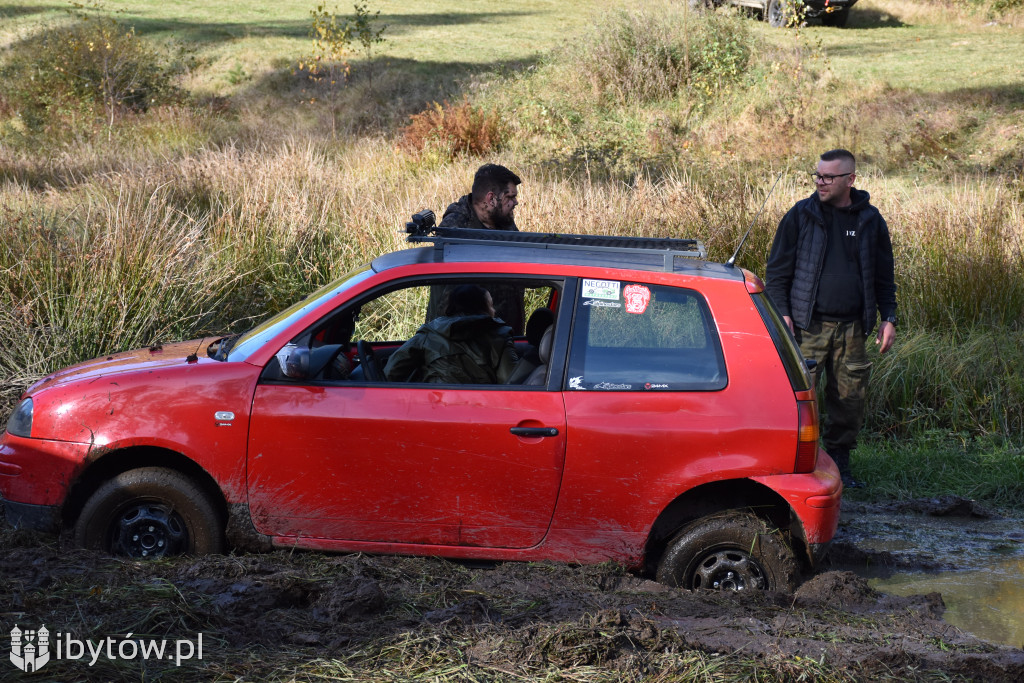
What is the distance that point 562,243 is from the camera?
475cm

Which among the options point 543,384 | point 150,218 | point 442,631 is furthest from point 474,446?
point 150,218

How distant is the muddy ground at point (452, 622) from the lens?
353 cm

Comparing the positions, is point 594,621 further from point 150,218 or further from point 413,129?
Result: point 413,129

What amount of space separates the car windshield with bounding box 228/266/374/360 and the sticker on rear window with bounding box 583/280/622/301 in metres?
1.02

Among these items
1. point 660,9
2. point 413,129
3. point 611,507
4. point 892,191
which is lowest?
point 611,507

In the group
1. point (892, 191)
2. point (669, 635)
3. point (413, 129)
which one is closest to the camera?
point (669, 635)

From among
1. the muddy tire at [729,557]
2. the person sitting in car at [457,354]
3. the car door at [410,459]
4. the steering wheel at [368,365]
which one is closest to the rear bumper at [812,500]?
the muddy tire at [729,557]

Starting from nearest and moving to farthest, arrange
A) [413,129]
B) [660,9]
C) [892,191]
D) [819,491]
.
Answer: [819,491] < [892,191] < [413,129] < [660,9]

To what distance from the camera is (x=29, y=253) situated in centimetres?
719

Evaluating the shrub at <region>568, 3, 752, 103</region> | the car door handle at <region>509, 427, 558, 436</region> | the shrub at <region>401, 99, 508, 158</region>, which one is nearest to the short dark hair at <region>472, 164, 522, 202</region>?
the car door handle at <region>509, 427, 558, 436</region>

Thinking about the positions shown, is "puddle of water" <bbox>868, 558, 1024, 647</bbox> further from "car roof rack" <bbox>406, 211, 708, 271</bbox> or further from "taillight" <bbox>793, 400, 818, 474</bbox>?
"car roof rack" <bbox>406, 211, 708, 271</bbox>

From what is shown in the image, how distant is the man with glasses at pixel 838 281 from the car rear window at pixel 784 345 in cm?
178

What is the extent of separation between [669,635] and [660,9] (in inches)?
801

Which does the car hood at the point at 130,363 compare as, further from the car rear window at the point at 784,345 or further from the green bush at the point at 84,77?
the green bush at the point at 84,77
